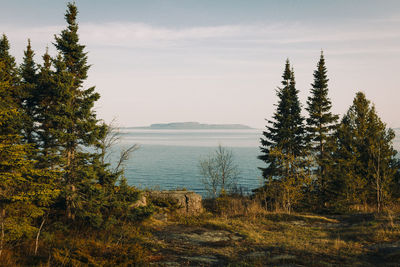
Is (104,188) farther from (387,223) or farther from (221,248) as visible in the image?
(387,223)

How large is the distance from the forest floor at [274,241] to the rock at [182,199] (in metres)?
2.57

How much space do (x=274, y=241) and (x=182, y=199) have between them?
9.52 meters

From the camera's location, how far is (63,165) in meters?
14.0

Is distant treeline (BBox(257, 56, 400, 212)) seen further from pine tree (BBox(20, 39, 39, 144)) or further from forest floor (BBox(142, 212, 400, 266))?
pine tree (BBox(20, 39, 39, 144))

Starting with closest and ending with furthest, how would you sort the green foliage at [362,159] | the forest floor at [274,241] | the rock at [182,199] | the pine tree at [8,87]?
the forest floor at [274,241] → the pine tree at [8,87] → the rock at [182,199] → the green foliage at [362,159]

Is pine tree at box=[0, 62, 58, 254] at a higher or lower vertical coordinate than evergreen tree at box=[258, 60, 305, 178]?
lower

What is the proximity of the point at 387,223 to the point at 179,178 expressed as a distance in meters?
48.2

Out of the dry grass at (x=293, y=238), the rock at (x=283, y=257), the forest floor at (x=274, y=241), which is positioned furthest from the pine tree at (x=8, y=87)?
the rock at (x=283, y=257)

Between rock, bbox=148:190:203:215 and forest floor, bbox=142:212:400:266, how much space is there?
2569 millimetres

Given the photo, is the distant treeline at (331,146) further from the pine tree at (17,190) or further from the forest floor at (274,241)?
the pine tree at (17,190)

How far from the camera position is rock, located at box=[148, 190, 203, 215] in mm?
19364

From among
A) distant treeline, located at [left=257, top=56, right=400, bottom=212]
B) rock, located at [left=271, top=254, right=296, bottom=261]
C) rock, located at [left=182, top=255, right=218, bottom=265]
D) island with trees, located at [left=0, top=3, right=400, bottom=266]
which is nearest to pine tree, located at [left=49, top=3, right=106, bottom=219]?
island with trees, located at [left=0, top=3, right=400, bottom=266]

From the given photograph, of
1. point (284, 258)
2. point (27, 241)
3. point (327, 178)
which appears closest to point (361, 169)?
point (327, 178)

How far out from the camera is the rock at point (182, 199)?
63.5ft
